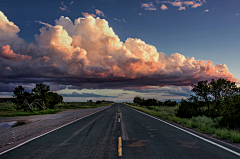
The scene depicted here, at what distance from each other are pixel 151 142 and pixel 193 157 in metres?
2.07

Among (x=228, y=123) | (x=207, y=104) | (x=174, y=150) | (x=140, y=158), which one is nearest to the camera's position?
(x=140, y=158)

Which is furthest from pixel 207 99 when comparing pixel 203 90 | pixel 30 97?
pixel 30 97

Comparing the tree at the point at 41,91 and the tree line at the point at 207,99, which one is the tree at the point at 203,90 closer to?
the tree line at the point at 207,99

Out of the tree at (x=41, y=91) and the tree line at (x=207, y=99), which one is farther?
the tree at (x=41, y=91)

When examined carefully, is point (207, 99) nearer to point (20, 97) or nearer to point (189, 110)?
point (189, 110)

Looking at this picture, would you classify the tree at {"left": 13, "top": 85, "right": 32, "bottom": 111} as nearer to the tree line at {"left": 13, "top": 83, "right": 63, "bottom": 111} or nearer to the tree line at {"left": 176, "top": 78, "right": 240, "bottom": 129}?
the tree line at {"left": 13, "top": 83, "right": 63, "bottom": 111}

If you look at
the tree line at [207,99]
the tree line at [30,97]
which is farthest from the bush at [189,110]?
the tree line at [30,97]

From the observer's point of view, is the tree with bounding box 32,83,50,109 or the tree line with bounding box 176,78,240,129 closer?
the tree line with bounding box 176,78,240,129

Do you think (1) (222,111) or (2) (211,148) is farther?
(1) (222,111)

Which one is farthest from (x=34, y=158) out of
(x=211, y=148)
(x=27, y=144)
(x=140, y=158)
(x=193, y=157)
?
(x=211, y=148)

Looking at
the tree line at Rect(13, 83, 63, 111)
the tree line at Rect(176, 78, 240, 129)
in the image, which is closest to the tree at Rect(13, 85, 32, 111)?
the tree line at Rect(13, 83, 63, 111)

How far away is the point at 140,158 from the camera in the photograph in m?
4.84

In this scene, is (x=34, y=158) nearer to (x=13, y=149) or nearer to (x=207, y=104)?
(x=13, y=149)

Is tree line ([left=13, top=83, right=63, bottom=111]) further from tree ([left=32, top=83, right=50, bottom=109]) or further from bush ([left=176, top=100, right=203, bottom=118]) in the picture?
bush ([left=176, top=100, right=203, bottom=118])
